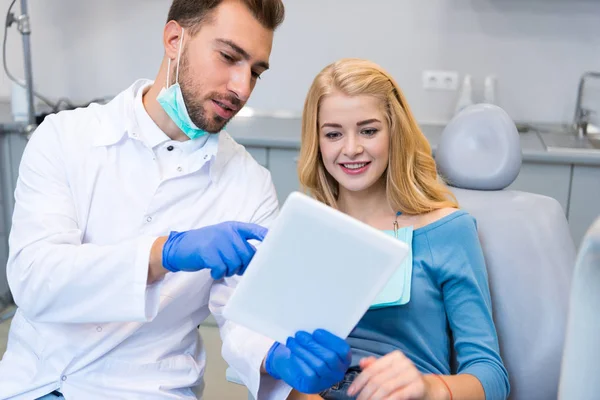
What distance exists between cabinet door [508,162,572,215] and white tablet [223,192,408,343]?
1761 millimetres

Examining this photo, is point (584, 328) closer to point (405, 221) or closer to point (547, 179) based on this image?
point (405, 221)

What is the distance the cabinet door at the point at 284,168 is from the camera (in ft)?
9.17

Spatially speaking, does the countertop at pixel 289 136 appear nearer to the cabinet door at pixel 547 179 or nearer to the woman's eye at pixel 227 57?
the cabinet door at pixel 547 179

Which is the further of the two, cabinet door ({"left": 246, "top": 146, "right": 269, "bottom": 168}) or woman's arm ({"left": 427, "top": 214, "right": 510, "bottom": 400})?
cabinet door ({"left": 246, "top": 146, "right": 269, "bottom": 168})

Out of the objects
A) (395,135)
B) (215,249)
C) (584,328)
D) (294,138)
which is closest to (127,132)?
(215,249)

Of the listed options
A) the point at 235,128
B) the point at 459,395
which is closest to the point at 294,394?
the point at 459,395

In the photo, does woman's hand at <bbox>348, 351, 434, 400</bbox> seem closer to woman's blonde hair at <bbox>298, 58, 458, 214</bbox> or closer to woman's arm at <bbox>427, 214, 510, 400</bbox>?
woman's arm at <bbox>427, 214, 510, 400</bbox>

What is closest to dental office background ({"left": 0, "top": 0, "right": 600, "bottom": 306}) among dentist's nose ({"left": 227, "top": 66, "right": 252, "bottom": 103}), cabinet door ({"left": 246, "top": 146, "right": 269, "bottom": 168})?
cabinet door ({"left": 246, "top": 146, "right": 269, "bottom": 168})

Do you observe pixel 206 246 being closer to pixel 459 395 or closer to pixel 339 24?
pixel 459 395

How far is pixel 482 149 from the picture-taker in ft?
5.19

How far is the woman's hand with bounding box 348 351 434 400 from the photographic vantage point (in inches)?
43.7

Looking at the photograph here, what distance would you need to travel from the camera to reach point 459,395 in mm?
1232

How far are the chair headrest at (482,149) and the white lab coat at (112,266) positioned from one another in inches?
17.3

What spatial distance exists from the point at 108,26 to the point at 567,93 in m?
2.21
